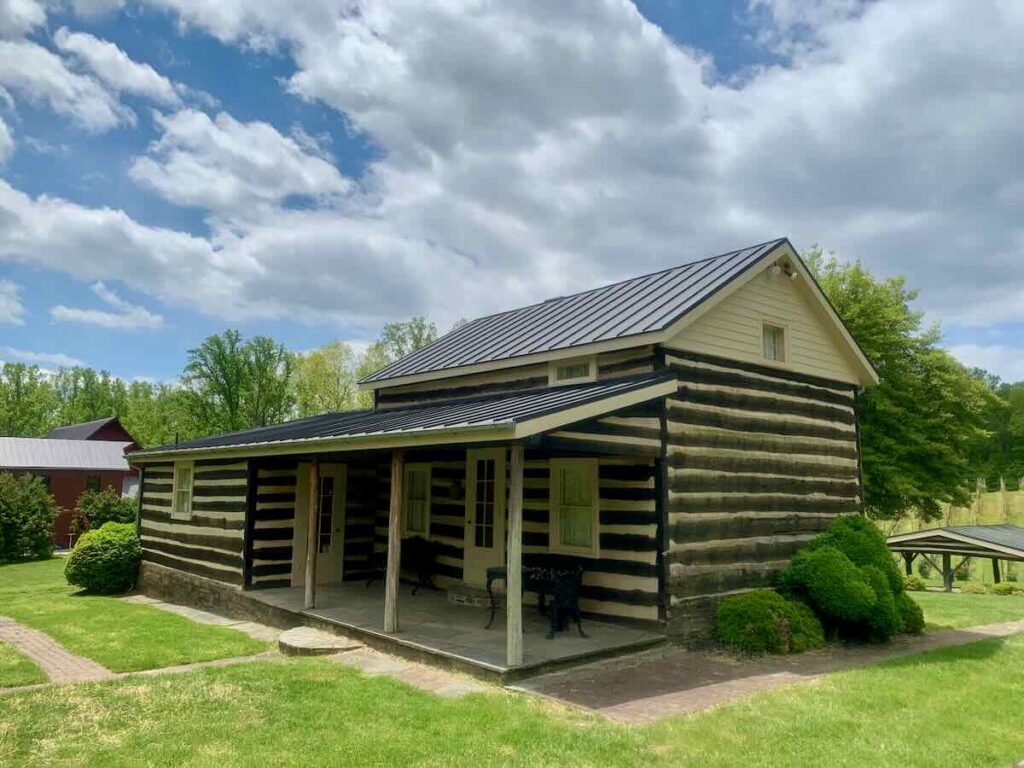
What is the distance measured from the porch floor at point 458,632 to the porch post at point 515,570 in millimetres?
210

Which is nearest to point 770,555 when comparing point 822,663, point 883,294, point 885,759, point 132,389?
point 822,663

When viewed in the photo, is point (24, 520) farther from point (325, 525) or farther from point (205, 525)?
point (325, 525)

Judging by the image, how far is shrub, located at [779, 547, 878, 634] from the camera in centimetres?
1024

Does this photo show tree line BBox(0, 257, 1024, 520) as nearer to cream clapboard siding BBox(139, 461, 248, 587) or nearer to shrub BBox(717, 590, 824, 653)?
shrub BBox(717, 590, 824, 653)

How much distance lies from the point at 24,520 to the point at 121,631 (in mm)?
18603

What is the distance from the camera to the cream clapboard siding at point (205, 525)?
13.7 m

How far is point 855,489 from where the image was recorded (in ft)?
44.6

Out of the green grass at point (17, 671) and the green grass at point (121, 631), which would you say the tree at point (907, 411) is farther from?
the green grass at point (17, 671)

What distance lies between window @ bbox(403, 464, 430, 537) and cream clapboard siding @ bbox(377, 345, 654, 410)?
1.48 metres

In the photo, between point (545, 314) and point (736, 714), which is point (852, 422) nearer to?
point (545, 314)

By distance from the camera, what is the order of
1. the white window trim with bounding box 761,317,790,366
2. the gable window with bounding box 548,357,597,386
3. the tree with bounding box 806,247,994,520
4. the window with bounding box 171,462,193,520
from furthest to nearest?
the tree with bounding box 806,247,994,520, the window with bounding box 171,462,193,520, the white window trim with bounding box 761,317,790,366, the gable window with bounding box 548,357,597,386

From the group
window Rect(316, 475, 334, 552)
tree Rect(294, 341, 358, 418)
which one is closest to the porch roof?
window Rect(316, 475, 334, 552)

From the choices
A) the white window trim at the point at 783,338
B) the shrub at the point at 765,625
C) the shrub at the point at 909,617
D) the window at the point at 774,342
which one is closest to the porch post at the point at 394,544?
the shrub at the point at 765,625

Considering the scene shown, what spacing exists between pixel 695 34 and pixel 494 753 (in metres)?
9.57
